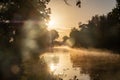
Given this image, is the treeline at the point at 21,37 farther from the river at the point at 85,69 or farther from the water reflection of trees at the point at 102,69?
the water reflection of trees at the point at 102,69

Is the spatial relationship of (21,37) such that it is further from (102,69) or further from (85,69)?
(102,69)

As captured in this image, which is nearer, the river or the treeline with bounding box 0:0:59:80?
the treeline with bounding box 0:0:59:80

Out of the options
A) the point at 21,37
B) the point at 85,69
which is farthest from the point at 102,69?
the point at 21,37

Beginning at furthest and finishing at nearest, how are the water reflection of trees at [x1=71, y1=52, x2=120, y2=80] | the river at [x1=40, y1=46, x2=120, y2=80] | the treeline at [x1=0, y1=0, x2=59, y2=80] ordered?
the water reflection of trees at [x1=71, y1=52, x2=120, y2=80]
the river at [x1=40, y1=46, x2=120, y2=80]
the treeline at [x1=0, y1=0, x2=59, y2=80]

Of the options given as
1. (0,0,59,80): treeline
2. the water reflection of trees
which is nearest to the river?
the water reflection of trees

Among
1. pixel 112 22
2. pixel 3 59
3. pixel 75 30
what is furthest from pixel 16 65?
pixel 75 30

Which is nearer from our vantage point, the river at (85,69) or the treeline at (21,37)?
the treeline at (21,37)

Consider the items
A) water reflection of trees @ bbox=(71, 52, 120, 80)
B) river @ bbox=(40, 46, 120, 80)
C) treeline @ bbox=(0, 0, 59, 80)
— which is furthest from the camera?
water reflection of trees @ bbox=(71, 52, 120, 80)

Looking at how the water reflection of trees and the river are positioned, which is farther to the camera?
the water reflection of trees

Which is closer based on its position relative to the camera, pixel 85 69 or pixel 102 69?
pixel 102 69

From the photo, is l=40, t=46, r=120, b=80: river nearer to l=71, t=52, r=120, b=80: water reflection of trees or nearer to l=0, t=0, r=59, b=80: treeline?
l=71, t=52, r=120, b=80: water reflection of trees

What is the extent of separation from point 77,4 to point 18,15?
28573 mm

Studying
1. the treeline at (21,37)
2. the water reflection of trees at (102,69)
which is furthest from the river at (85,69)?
the treeline at (21,37)

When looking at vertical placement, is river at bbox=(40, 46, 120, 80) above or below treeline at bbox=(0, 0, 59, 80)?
below
